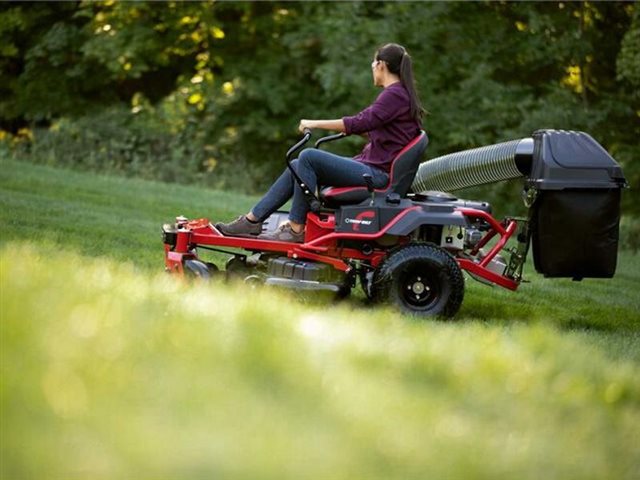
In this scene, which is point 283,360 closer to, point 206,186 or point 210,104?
point 206,186

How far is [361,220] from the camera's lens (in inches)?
319

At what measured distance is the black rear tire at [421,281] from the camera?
26.1ft

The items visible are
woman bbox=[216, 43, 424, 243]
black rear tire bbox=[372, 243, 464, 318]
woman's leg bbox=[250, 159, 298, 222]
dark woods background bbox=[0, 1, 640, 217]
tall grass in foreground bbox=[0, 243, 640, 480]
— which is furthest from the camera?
dark woods background bbox=[0, 1, 640, 217]

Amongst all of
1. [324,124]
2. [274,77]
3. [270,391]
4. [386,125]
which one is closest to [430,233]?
[386,125]

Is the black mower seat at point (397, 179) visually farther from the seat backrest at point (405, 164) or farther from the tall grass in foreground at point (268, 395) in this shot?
the tall grass in foreground at point (268, 395)

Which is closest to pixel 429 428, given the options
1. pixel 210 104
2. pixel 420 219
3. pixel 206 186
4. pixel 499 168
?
pixel 420 219

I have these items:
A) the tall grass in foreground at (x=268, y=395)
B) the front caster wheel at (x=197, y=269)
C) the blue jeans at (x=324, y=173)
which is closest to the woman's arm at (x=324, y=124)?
the blue jeans at (x=324, y=173)

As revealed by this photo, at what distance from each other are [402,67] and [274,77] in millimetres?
14501

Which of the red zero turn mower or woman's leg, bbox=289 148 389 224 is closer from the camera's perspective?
the red zero turn mower

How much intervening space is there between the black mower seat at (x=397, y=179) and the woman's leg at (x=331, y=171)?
0.15 ft

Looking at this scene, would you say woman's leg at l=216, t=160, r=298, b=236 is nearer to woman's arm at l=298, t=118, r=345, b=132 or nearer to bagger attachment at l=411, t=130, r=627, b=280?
woman's arm at l=298, t=118, r=345, b=132

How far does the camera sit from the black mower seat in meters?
8.09

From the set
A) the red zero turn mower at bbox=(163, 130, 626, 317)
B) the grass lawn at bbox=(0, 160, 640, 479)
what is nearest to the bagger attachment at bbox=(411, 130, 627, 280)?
the red zero turn mower at bbox=(163, 130, 626, 317)

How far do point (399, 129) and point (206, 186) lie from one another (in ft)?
43.9
